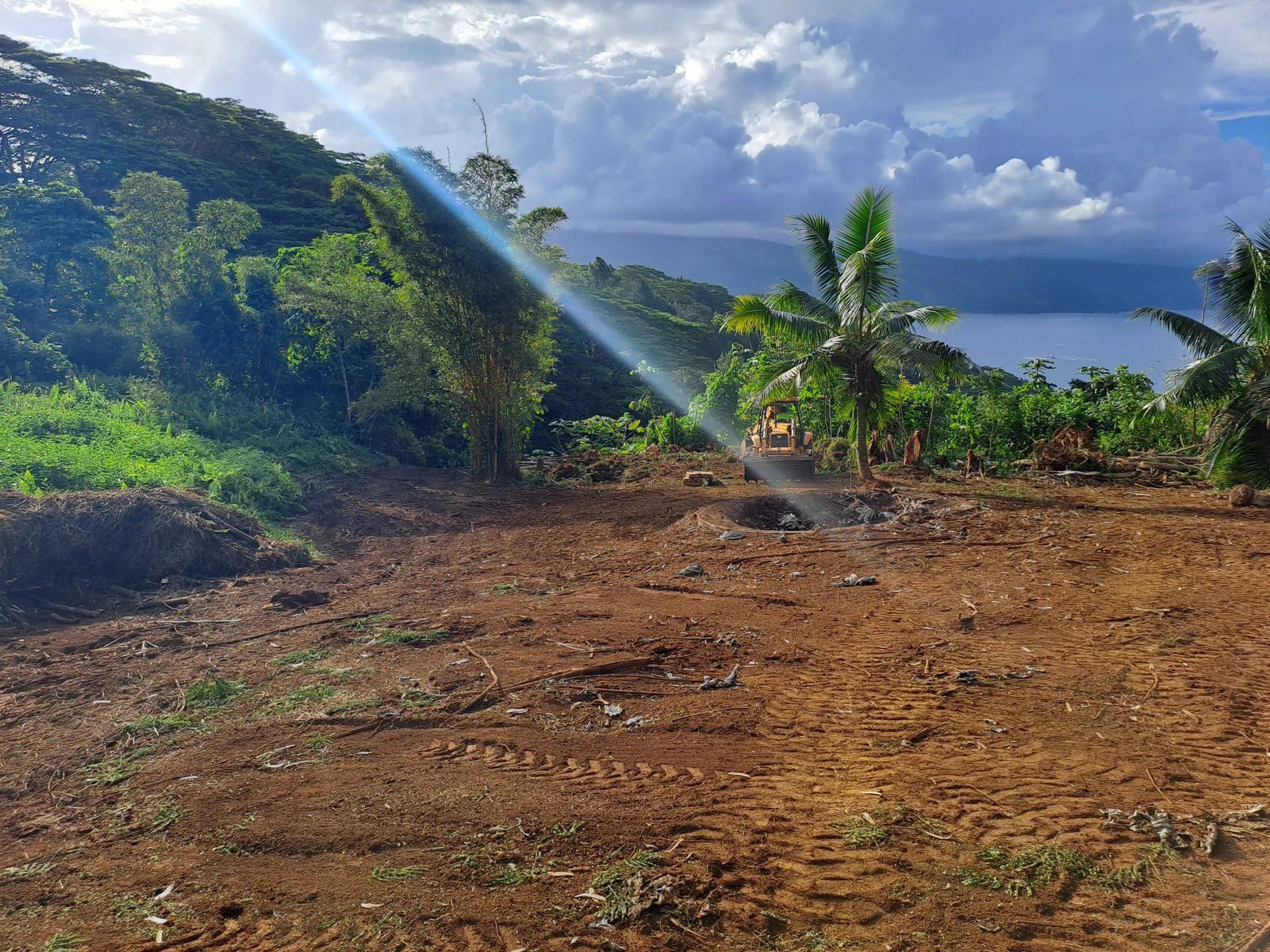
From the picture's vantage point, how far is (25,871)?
11.5ft

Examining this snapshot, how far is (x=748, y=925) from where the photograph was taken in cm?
301

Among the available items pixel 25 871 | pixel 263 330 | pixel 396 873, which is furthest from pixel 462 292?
pixel 396 873

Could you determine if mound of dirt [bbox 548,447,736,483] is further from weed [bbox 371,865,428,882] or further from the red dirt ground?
weed [bbox 371,865,428,882]

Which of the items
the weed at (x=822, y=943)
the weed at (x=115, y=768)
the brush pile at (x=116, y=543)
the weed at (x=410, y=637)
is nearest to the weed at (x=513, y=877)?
the weed at (x=822, y=943)

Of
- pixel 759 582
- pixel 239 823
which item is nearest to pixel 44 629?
pixel 239 823

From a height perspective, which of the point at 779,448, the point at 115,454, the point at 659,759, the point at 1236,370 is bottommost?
the point at 659,759

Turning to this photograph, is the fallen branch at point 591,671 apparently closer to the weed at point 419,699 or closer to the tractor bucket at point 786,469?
the weed at point 419,699

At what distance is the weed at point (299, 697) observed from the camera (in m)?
5.25

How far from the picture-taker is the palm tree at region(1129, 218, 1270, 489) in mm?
10367

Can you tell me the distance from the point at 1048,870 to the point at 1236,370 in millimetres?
10438

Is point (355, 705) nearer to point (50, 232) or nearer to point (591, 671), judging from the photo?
point (591, 671)

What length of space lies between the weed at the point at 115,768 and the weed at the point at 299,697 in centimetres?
74

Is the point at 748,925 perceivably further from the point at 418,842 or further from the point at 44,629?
the point at 44,629

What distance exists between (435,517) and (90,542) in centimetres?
513
